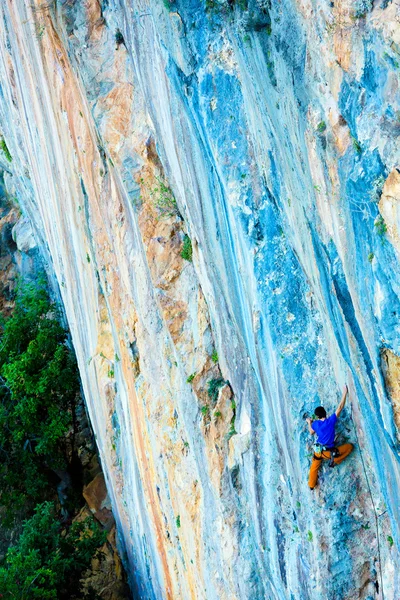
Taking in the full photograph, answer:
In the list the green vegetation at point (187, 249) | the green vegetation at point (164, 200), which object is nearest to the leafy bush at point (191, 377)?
the green vegetation at point (187, 249)

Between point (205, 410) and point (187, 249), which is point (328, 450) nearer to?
point (205, 410)

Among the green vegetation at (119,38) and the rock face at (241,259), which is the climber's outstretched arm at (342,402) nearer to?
the rock face at (241,259)

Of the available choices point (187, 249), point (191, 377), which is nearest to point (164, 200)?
point (187, 249)

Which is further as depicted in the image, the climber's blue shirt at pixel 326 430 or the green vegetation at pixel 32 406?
the green vegetation at pixel 32 406

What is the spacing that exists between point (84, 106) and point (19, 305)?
429 inches

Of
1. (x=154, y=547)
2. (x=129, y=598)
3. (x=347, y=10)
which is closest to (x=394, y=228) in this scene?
(x=347, y=10)

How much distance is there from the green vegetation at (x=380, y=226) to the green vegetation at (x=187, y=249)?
4.29 metres

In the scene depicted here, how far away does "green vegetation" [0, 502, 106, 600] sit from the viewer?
40.8 ft

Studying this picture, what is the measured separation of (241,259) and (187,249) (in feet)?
6.69

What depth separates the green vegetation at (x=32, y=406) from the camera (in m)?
16.6

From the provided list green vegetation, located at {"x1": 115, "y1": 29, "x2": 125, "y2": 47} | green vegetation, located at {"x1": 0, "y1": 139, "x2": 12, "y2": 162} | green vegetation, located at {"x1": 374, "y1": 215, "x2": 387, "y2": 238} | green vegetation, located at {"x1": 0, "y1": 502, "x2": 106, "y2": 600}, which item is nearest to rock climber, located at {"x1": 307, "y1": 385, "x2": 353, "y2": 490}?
green vegetation, located at {"x1": 374, "y1": 215, "x2": 387, "y2": 238}

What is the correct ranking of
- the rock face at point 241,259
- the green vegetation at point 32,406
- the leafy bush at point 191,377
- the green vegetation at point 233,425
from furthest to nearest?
1. the green vegetation at point 32,406
2. the leafy bush at point 191,377
3. the green vegetation at point 233,425
4. the rock face at point 241,259

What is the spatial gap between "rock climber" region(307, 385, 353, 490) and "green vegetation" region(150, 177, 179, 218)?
144 inches

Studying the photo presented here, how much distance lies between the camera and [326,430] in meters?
5.77
